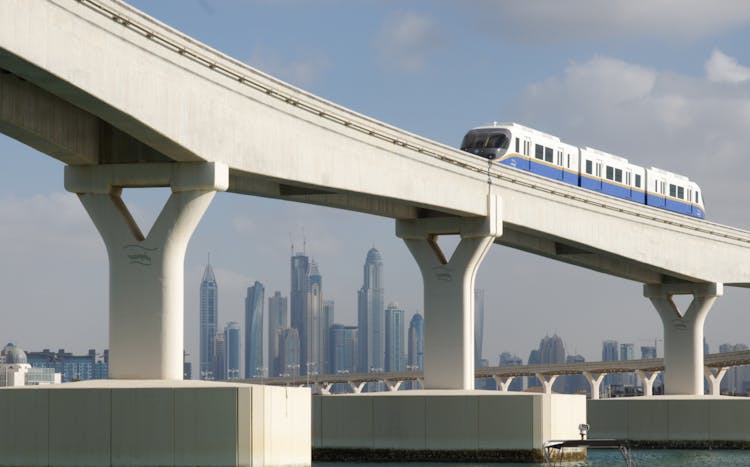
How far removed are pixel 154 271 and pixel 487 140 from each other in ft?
107

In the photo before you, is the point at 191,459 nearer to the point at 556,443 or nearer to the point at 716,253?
the point at 556,443

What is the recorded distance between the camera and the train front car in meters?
78.3

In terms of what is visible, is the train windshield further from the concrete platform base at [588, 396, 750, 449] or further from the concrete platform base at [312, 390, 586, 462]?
the concrete platform base at [588, 396, 750, 449]

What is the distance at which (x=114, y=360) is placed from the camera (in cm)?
5047

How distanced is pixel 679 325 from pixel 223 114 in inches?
2067

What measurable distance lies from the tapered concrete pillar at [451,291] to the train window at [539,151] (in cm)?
1072

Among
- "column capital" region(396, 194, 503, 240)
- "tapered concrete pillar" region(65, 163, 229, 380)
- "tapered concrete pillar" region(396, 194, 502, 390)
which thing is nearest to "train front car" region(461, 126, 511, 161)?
"column capital" region(396, 194, 503, 240)

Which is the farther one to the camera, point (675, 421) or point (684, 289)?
point (684, 289)

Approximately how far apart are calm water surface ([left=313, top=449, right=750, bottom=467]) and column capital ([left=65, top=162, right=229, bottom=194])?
70.5 feet

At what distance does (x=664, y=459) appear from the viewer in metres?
77.8

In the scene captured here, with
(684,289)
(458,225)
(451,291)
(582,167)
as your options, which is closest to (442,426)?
(451,291)

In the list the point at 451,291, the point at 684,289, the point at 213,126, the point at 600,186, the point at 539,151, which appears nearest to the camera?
the point at 213,126

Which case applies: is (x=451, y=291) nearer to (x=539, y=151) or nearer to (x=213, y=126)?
(x=539, y=151)

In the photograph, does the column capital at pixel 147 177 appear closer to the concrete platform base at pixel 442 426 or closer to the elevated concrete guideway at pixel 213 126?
the elevated concrete guideway at pixel 213 126
